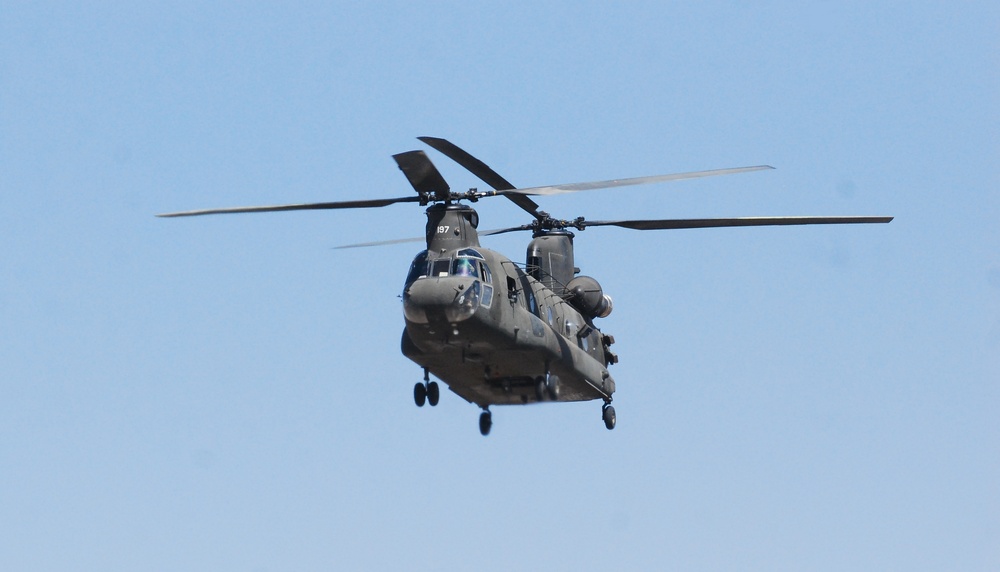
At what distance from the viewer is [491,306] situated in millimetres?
41000

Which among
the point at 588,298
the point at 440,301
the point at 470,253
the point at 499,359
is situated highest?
the point at 588,298

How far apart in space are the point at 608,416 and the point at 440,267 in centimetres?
938

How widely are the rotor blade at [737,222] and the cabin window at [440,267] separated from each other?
883 cm

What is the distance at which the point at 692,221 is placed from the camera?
47062 millimetres

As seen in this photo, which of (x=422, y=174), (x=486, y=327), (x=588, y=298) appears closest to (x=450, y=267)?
(x=486, y=327)

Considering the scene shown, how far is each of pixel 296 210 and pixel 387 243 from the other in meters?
7.00

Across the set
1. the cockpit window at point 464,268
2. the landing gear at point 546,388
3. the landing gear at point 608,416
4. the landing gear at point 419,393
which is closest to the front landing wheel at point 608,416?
the landing gear at point 608,416

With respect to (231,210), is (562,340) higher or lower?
lower

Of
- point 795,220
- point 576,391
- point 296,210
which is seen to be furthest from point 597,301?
point 296,210

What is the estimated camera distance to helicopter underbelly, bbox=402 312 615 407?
134ft

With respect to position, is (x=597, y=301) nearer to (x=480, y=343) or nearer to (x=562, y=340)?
(x=562, y=340)

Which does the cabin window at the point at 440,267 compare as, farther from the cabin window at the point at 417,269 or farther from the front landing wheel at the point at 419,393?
the front landing wheel at the point at 419,393

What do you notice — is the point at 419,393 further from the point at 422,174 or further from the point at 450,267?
the point at 422,174

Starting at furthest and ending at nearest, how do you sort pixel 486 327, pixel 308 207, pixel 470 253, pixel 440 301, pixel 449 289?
pixel 308 207 < pixel 470 253 < pixel 486 327 < pixel 449 289 < pixel 440 301
